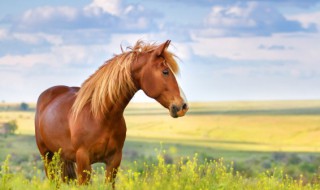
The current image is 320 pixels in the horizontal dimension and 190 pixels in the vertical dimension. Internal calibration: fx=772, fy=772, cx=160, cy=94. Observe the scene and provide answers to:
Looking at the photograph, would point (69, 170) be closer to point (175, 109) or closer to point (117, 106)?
point (117, 106)

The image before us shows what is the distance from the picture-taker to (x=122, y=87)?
1195cm

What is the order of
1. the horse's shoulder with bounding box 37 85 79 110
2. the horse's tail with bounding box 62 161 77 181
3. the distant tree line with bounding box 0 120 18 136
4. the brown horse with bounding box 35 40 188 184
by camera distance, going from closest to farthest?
1. the brown horse with bounding box 35 40 188 184
2. the horse's tail with bounding box 62 161 77 181
3. the horse's shoulder with bounding box 37 85 79 110
4. the distant tree line with bounding box 0 120 18 136

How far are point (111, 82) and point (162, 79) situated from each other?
1.02 m

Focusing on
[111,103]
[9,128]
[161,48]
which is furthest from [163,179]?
[9,128]

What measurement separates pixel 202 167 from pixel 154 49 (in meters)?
1.96

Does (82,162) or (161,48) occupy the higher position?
(161,48)

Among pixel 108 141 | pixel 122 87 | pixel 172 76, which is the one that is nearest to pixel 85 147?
pixel 108 141

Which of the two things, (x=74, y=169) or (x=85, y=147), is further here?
(x=74, y=169)

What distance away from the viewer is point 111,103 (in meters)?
12.1

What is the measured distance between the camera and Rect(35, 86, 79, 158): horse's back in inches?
506

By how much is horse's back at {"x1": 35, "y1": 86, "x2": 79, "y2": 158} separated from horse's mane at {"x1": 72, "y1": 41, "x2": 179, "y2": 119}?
47 cm

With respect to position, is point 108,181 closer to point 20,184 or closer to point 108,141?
point 108,141

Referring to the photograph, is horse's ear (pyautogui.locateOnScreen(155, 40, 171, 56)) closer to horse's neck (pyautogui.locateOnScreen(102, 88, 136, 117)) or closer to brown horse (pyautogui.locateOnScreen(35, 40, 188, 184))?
brown horse (pyautogui.locateOnScreen(35, 40, 188, 184))

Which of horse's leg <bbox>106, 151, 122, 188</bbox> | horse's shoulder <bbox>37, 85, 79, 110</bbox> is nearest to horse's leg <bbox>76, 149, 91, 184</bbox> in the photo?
horse's leg <bbox>106, 151, 122, 188</bbox>
